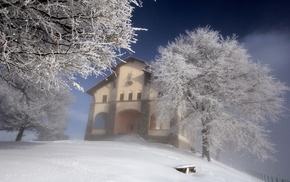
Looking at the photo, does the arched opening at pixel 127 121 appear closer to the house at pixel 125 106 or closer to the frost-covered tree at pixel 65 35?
the house at pixel 125 106

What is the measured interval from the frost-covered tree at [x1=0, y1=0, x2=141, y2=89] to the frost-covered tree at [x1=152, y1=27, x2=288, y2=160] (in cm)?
901

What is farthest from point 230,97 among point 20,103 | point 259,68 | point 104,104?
point 20,103

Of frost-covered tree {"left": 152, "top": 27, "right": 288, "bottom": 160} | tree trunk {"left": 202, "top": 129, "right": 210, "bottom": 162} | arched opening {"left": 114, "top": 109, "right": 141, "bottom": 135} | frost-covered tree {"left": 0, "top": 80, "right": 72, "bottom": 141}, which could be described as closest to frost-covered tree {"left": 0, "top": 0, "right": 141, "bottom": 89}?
frost-covered tree {"left": 152, "top": 27, "right": 288, "bottom": 160}

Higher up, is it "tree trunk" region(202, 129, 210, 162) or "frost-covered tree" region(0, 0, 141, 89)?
"frost-covered tree" region(0, 0, 141, 89)

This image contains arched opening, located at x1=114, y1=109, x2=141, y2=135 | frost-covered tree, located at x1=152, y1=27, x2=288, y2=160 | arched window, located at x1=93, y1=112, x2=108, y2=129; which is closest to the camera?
frost-covered tree, located at x1=152, y1=27, x2=288, y2=160

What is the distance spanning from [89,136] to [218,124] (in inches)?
639

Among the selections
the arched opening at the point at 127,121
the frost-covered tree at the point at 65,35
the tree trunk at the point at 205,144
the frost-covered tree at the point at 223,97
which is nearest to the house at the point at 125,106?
the arched opening at the point at 127,121

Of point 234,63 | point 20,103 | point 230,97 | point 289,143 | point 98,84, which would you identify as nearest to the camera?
point 230,97

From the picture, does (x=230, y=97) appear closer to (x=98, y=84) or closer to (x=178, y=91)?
(x=178, y=91)

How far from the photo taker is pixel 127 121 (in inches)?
1041

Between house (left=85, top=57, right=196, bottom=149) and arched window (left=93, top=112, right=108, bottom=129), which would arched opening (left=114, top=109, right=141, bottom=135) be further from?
arched window (left=93, top=112, right=108, bottom=129)

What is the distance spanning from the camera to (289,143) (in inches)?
4035

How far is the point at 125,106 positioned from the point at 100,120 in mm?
3789

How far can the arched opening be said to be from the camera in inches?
959
